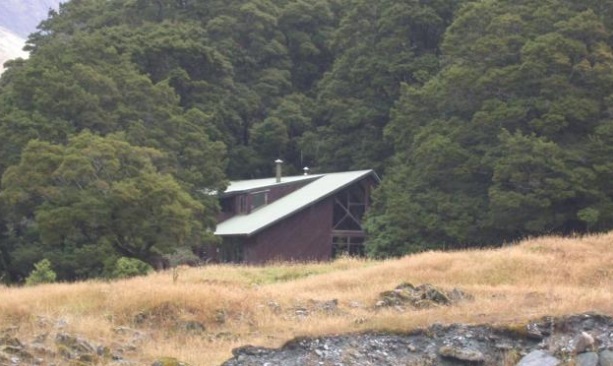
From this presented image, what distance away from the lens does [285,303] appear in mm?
18141

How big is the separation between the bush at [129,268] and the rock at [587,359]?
17.4m

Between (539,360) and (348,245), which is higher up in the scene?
(539,360)

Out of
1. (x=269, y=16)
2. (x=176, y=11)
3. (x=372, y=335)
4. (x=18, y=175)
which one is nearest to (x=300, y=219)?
(x=18, y=175)

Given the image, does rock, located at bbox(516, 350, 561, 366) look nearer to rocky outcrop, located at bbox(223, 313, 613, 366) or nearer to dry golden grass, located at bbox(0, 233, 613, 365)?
rocky outcrop, located at bbox(223, 313, 613, 366)

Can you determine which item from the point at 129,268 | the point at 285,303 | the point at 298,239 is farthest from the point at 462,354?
the point at 298,239

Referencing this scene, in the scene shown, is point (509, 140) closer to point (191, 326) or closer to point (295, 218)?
point (295, 218)

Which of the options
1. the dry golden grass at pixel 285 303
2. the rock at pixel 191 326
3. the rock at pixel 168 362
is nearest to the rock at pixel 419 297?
the dry golden grass at pixel 285 303

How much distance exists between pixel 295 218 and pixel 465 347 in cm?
2755

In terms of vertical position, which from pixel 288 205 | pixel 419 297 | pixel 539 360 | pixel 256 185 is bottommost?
A: pixel 539 360

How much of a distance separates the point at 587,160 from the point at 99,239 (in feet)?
59.1

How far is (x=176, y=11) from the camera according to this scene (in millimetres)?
60125

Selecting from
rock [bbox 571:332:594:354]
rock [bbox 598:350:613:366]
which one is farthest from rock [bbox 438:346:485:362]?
rock [bbox 598:350:613:366]

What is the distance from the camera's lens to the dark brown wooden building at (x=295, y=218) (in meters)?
40.5

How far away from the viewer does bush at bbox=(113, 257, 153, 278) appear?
2908cm
